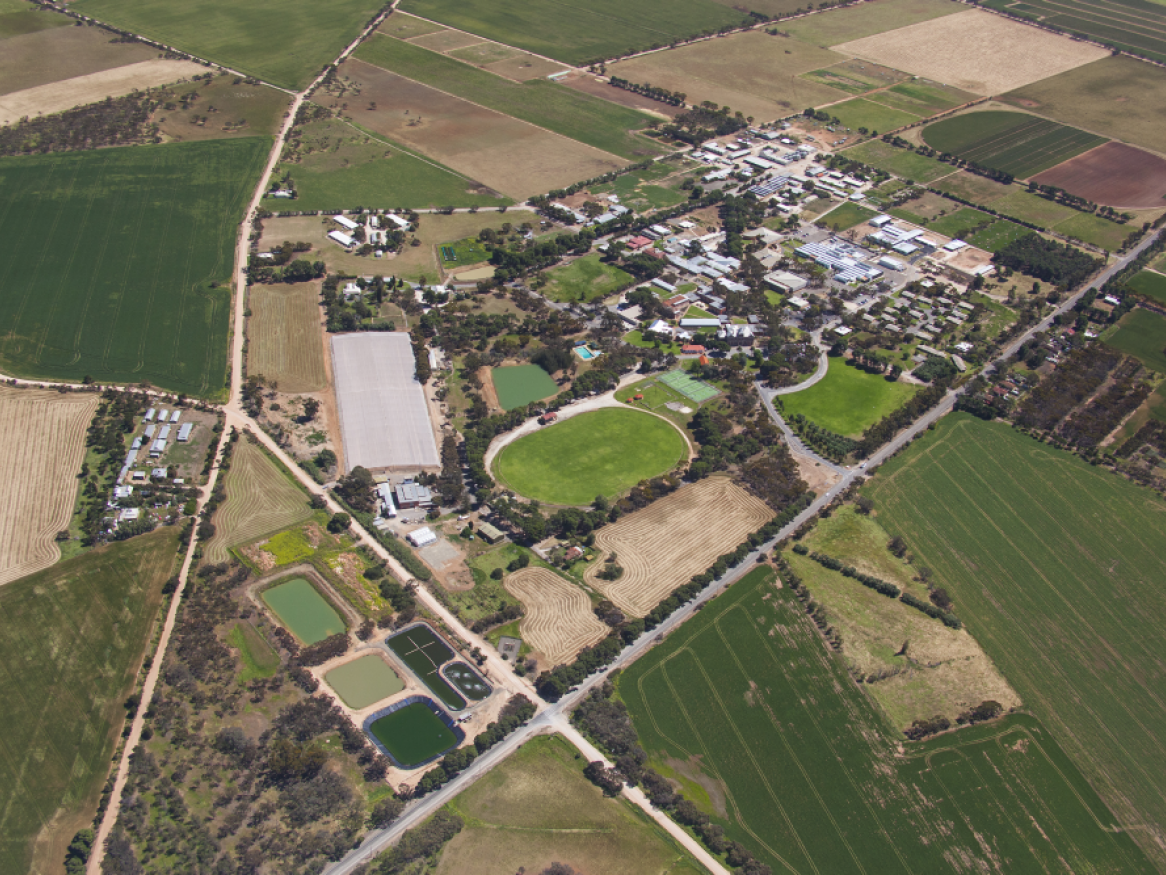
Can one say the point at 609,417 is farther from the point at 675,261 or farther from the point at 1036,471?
the point at 1036,471

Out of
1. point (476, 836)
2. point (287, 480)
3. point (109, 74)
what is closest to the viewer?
point (476, 836)

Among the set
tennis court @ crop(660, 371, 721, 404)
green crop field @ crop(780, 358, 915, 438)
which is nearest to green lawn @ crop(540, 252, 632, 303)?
tennis court @ crop(660, 371, 721, 404)

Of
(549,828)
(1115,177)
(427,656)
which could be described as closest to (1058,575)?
(549,828)

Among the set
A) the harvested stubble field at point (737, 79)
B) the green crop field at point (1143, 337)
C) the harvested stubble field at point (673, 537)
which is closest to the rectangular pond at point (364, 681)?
the harvested stubble field at point (673, 537)

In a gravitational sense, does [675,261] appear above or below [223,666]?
above

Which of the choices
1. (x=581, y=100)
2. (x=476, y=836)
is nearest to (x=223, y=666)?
(x=476, y=836)

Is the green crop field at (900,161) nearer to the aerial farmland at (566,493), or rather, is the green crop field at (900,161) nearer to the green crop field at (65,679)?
the aerial farmland at (566,493)
